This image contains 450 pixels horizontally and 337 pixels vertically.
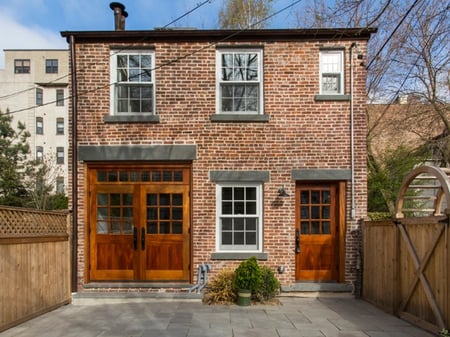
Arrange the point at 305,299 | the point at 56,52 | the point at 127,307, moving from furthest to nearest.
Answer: the point at 56,52, the point at 305,299, the point at 127,307

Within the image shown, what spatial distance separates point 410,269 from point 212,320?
3520 mm

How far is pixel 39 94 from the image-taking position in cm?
3834

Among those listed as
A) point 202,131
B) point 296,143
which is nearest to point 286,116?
point 296,143

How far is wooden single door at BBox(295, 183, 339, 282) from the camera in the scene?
859cm

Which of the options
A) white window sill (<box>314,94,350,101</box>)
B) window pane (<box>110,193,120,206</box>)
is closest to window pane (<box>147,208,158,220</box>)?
window pane (<box>110,193,120,206</box>)

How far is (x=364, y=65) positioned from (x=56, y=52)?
128ft

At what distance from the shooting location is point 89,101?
341 inches

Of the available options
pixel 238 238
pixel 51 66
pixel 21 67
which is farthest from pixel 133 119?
pixel 21 67

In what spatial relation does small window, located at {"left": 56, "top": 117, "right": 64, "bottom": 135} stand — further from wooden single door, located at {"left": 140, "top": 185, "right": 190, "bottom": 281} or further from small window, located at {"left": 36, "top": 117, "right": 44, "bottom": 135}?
wooden single door, located at {"left": 140, "top": 185, "right": 190, "bottom": 281}

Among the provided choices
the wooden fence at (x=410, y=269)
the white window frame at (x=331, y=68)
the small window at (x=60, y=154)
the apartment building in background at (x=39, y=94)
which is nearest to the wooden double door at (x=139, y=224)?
the white window frame at (x=331, y=68)

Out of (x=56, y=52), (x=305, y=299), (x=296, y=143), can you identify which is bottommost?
(x=305, y=299)

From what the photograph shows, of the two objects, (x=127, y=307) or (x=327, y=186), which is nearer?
(x=127, y=307)

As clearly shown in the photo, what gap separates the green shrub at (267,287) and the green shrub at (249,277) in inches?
5.8

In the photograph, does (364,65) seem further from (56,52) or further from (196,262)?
(56,52)
